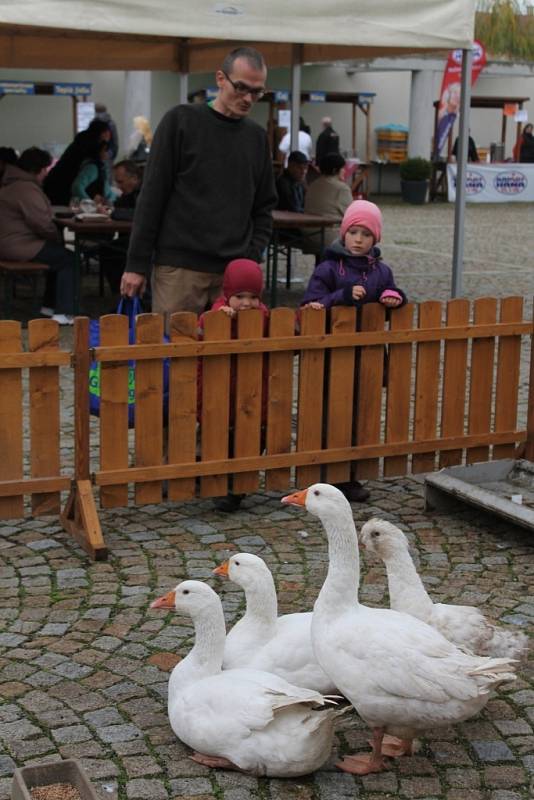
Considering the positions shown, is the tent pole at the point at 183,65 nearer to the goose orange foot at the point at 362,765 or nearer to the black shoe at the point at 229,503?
the black shoe at the point at 229,503

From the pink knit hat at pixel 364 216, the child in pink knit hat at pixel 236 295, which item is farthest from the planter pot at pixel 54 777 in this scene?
the pink knit hat at pixel 364 216

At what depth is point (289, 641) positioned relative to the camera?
12.5 ft

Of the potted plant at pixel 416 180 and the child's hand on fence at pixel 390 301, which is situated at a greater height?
the potted plant at pixel 416 180

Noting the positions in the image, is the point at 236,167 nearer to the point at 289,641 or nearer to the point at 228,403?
the point at 228,403

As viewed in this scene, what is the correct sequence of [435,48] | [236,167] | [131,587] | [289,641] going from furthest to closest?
[435,48]
[236,167]
[131,587]
[289,641]

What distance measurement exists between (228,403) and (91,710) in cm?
221

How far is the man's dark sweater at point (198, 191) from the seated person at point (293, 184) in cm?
726

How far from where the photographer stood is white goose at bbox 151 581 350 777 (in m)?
3.34

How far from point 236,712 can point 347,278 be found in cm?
307

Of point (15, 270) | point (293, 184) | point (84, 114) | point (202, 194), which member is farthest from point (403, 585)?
point (84, 114)

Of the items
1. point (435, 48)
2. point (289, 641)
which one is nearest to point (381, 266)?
point (289, 641)

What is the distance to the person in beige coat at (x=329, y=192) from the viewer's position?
1252 centimetres

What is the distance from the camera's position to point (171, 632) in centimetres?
452

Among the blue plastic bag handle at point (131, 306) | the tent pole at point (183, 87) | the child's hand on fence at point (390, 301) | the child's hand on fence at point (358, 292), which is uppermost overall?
the tent pole at point (183, 87)
